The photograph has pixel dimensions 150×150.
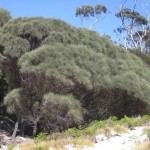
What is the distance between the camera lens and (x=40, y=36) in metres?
14.1

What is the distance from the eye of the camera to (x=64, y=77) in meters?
12.6

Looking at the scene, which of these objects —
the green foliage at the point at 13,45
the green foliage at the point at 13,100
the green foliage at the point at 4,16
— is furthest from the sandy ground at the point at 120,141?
the green foliage at the point at 4,16

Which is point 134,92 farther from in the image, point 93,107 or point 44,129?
point 44,129

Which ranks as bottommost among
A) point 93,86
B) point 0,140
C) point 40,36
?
point 0,140

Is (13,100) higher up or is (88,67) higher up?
(88,67)

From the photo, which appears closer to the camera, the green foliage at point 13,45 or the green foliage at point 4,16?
the green foliage at point 13,45

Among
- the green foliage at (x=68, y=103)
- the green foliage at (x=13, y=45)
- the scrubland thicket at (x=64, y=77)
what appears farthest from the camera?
the green foliage at (x=13, y=45)

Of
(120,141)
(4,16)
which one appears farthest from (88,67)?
(4,16)

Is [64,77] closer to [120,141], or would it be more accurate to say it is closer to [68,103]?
[68,103]

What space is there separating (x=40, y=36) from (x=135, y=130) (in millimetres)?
5813

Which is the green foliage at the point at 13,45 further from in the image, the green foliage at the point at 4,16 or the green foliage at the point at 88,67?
the green foliage at the point at 4,16

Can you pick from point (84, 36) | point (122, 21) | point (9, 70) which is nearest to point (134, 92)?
point (84, 36)

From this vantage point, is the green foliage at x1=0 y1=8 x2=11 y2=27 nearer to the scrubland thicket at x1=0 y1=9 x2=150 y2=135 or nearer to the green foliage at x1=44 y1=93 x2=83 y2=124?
the scrubland thicket at x1=0 y1=9 x2=150 y2=135

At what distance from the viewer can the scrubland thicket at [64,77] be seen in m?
12.8
